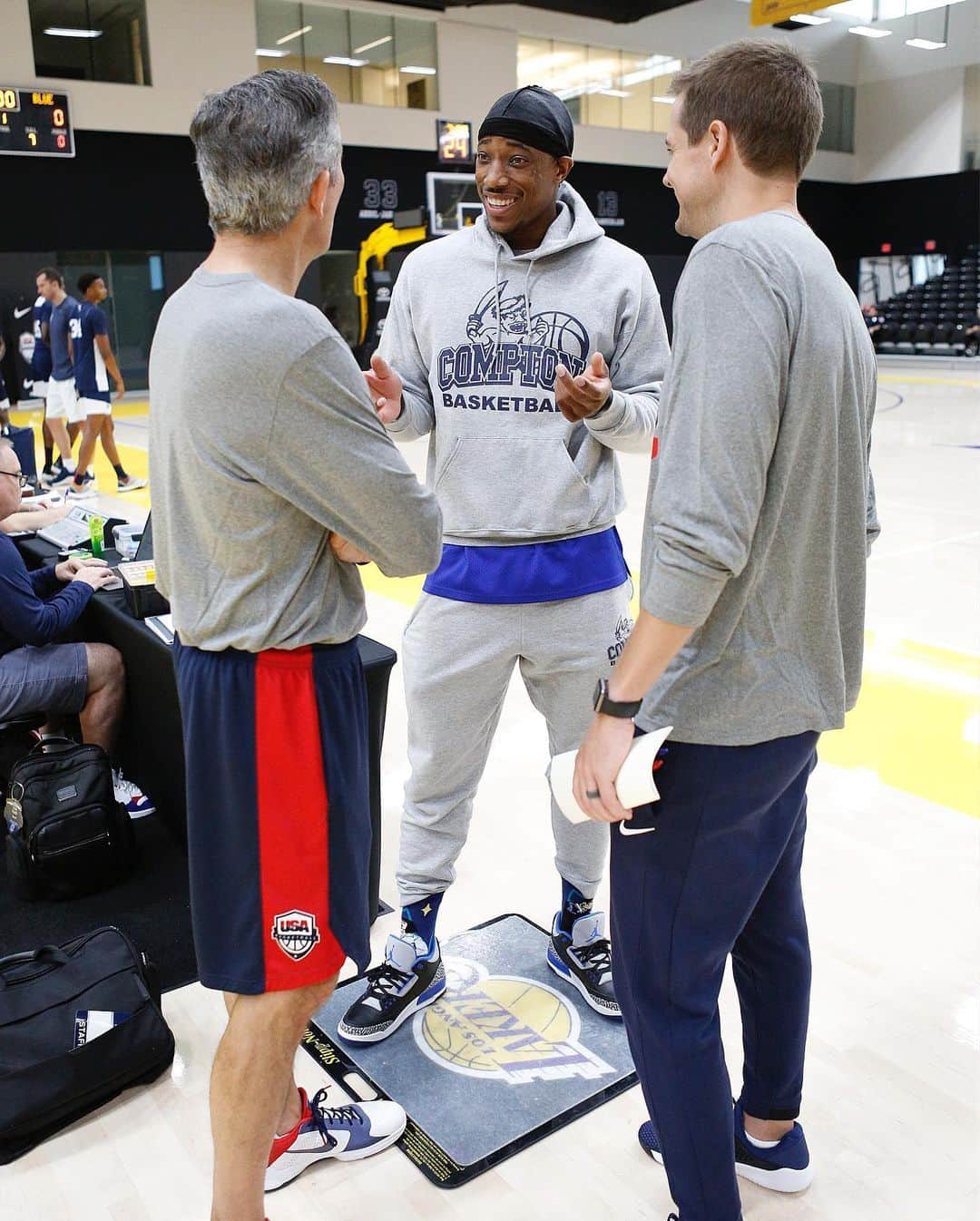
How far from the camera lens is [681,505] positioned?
1279 millimetres

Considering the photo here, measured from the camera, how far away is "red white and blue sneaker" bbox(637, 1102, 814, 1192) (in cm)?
181

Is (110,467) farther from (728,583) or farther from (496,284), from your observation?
(728,583)

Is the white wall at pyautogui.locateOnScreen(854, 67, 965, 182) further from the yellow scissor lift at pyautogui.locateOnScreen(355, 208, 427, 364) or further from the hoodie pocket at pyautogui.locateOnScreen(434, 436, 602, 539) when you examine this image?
the hoodie pocket at pyautogui.locateOnScreen(434, 436, 602, 539)

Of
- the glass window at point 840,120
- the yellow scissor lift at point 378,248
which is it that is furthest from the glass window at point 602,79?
the glass window at point 840,120

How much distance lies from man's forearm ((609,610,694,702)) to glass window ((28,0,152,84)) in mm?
16652

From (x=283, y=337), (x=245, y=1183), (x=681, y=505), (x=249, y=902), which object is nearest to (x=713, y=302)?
(x=681, y=505)

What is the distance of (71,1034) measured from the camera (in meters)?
2.07

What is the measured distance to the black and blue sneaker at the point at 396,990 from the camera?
223 cm

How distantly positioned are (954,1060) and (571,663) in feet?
3.51

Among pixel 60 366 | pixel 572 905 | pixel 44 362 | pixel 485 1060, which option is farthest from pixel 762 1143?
pixel 44 362

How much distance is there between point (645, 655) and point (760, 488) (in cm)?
24

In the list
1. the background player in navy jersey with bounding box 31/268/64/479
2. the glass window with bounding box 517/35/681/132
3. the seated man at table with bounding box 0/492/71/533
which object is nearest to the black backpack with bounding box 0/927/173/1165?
the seated man at table with bounding box 0/492/71/533

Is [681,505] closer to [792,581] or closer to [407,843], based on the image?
[792,581]

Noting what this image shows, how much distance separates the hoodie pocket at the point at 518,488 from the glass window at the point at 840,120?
25539 mm
